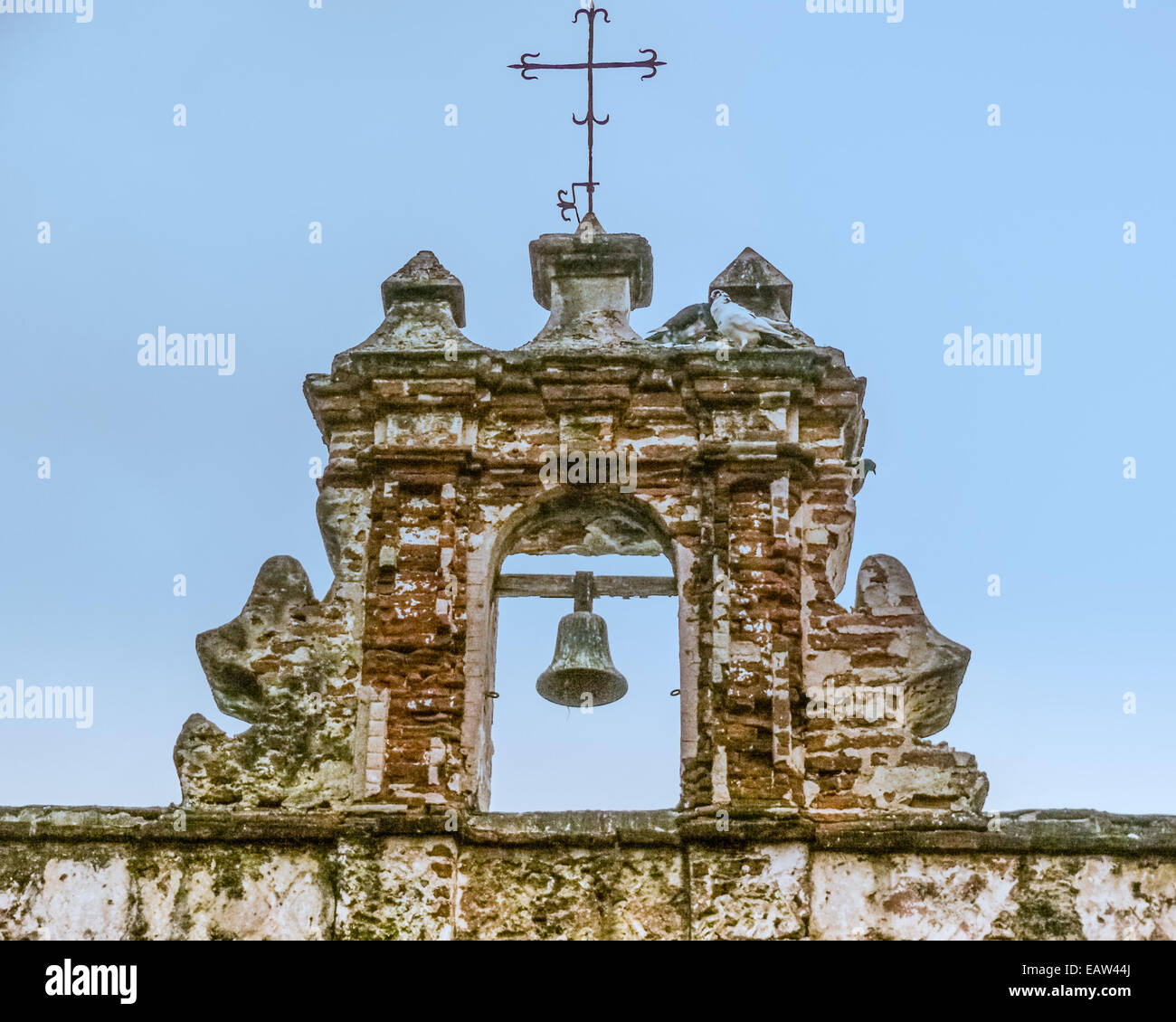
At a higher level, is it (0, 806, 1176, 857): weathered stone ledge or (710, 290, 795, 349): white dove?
(710, 290, 795, 349): white dove

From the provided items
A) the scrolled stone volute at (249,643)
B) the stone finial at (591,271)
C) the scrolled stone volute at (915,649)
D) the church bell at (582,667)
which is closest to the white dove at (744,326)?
the stone finial at (591,271)

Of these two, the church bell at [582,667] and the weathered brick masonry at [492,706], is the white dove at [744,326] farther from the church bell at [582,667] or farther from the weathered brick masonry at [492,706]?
the church bell at [582,667]

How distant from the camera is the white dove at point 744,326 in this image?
31.0 feet

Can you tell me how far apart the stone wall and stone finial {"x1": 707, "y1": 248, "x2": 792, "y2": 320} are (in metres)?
2.70

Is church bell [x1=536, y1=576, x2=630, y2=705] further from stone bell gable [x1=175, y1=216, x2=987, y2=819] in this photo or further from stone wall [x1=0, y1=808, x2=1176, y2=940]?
stone wall [x1=0, y1=808, x2=1176, y2=940]

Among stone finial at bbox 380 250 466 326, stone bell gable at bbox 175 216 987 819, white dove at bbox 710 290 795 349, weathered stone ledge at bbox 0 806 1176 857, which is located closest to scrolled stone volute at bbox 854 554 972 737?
stone bell gable at bbox 175 216 987 819

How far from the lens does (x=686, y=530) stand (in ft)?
29.6

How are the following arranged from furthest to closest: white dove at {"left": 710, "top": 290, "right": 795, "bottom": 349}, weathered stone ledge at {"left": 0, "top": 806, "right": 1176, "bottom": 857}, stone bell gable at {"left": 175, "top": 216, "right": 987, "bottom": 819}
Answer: white dove at {"left": 710, "top": 290, "right": 795, "bottom": 349}
stone bell gable at {"left": 175, "top": 216, "right": 987, "bottom": 819}
weathered stone ledge at {"left": 0, "top": 806, "right": 1176, "bottom": 857}

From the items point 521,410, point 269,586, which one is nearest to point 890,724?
point 521,410

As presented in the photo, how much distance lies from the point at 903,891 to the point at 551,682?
2.66 m

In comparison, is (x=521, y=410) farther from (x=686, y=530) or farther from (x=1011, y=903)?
(x=1011, y=903)

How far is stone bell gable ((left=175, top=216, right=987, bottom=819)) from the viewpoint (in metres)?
8.53

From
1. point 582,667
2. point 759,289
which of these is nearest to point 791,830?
point 582,667

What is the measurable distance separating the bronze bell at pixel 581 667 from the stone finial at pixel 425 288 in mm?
1659
